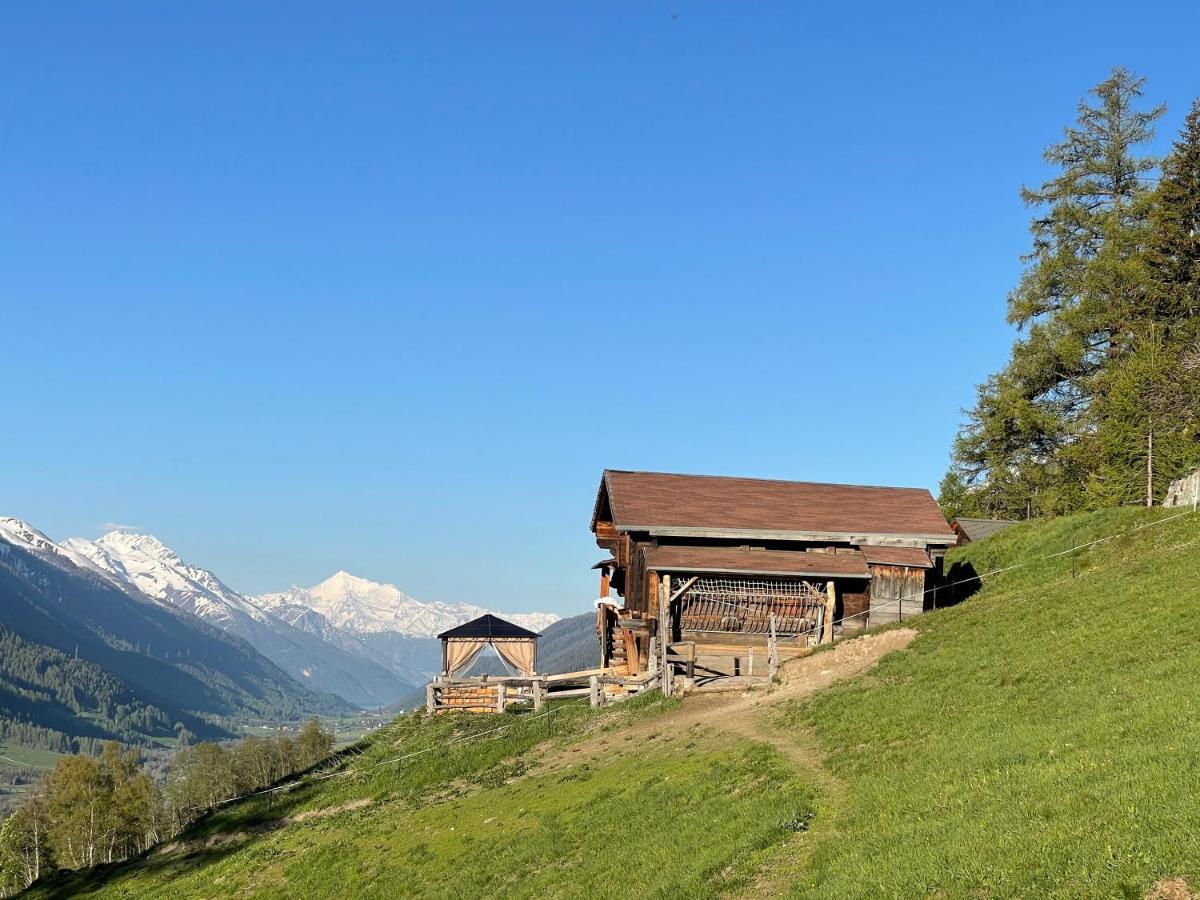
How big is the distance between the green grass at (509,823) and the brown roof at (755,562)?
6.70 m

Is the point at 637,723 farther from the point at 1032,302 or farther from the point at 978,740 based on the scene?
the point at 1032,302

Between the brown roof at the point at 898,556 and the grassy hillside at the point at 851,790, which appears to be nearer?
the grassy hillside at the point at 851,790

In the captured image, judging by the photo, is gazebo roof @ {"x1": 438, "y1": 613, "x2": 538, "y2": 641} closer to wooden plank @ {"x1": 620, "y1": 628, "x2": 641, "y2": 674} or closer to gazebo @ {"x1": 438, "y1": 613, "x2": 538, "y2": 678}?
gazebo @ {"x1": 438, "y1": 613, "x2": 538, "y2": 678}

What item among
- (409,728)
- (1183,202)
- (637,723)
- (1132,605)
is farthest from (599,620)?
(1183,202)

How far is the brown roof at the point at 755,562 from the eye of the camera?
138 ft

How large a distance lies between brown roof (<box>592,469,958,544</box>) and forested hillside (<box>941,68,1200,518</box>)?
17.8 meters

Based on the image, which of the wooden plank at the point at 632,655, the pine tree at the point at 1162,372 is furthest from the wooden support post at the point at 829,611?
the pine tree at the point at 1162,372

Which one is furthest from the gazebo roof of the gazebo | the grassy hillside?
the grassy hillside

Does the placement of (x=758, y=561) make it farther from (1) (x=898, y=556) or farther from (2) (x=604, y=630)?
(2) (x=604, y=630)

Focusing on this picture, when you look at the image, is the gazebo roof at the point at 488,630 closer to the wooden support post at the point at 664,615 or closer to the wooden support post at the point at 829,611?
the wooden support post at the point at 664,615

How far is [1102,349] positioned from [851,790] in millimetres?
61157

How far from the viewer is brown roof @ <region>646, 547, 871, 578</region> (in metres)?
42.1

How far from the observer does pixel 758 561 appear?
142 ft

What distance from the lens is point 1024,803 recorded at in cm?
1619
